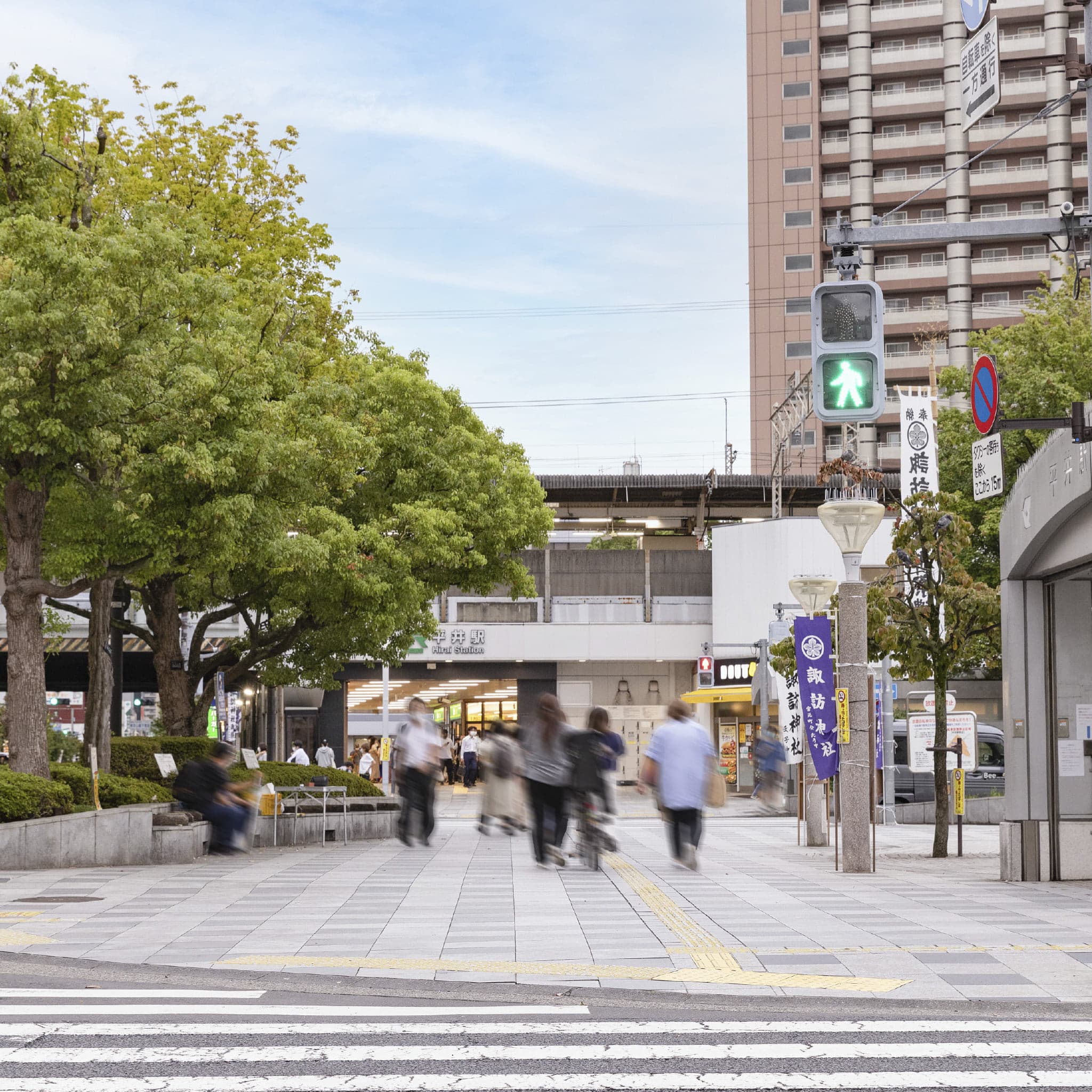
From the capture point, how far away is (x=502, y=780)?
1800 cm

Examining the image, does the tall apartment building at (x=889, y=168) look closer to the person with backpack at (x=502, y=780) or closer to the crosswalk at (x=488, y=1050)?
the person with backpack at (x=502, y=780)

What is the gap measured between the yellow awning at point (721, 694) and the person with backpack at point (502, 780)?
1083 inches

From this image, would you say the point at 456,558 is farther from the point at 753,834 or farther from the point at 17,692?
the point at 17,692

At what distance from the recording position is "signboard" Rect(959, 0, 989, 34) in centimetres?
1120

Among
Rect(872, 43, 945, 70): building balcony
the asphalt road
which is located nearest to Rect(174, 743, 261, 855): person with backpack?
the asphalt road

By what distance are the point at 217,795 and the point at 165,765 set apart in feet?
22.4

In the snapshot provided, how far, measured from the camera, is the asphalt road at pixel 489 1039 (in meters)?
6.09

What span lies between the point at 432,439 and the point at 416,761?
14.0m

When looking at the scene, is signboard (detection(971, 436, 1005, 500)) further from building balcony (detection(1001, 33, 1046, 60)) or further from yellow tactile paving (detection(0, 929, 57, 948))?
building balcony (detection(1001, 33, 1046, 60))

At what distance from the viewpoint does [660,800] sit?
13.8m

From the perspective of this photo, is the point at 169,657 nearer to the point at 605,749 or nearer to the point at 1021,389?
the point at 605,749

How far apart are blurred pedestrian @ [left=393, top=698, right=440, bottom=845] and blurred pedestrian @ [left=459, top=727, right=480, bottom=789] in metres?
26.9

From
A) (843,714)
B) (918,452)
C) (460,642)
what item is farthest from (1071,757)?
(460,642)

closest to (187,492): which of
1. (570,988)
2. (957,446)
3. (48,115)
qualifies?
(48,115)
